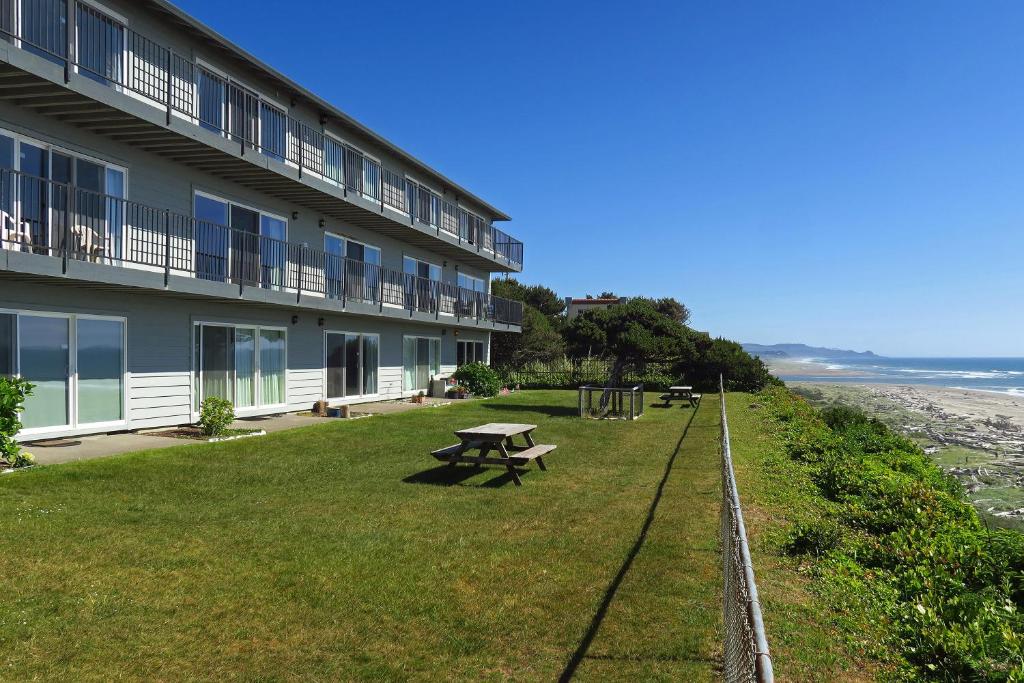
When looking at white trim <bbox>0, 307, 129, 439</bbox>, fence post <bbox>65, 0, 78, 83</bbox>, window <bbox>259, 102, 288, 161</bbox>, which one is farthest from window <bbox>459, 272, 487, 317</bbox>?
fence post <bbox>65, 0, 78, 83</bbox>

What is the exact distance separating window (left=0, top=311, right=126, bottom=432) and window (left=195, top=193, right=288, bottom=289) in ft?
9.08

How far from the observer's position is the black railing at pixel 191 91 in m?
11.9

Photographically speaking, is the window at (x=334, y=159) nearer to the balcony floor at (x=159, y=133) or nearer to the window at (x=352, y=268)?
the balcony floor at (x=159, y=133)

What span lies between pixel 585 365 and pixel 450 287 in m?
10.8

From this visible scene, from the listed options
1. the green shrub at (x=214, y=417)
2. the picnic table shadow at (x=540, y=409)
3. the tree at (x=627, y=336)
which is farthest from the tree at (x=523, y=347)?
the green shrub at (x=214, y=417)

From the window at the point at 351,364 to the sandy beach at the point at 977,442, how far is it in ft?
57.2

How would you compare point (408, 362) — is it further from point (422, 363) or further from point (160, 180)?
point (160, 180)

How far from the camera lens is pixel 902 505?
9180 millimetres

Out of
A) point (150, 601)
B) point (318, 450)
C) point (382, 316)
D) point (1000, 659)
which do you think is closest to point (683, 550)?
point (1000, 659)

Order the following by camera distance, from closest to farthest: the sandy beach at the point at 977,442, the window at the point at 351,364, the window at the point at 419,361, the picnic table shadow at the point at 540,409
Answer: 1. the sandy beach at the point at 977,442
2. the picnic table shadow at the point at 540,409
3. the window at the point at 351,364
4. the window at the point at 419,361

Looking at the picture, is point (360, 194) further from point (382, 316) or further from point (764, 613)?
point (764, 613)

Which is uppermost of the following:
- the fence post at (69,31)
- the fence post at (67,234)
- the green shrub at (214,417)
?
the fence post at (69,31)

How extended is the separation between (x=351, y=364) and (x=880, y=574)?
18776 millimetres

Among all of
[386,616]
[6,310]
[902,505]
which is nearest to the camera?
[386,616]
